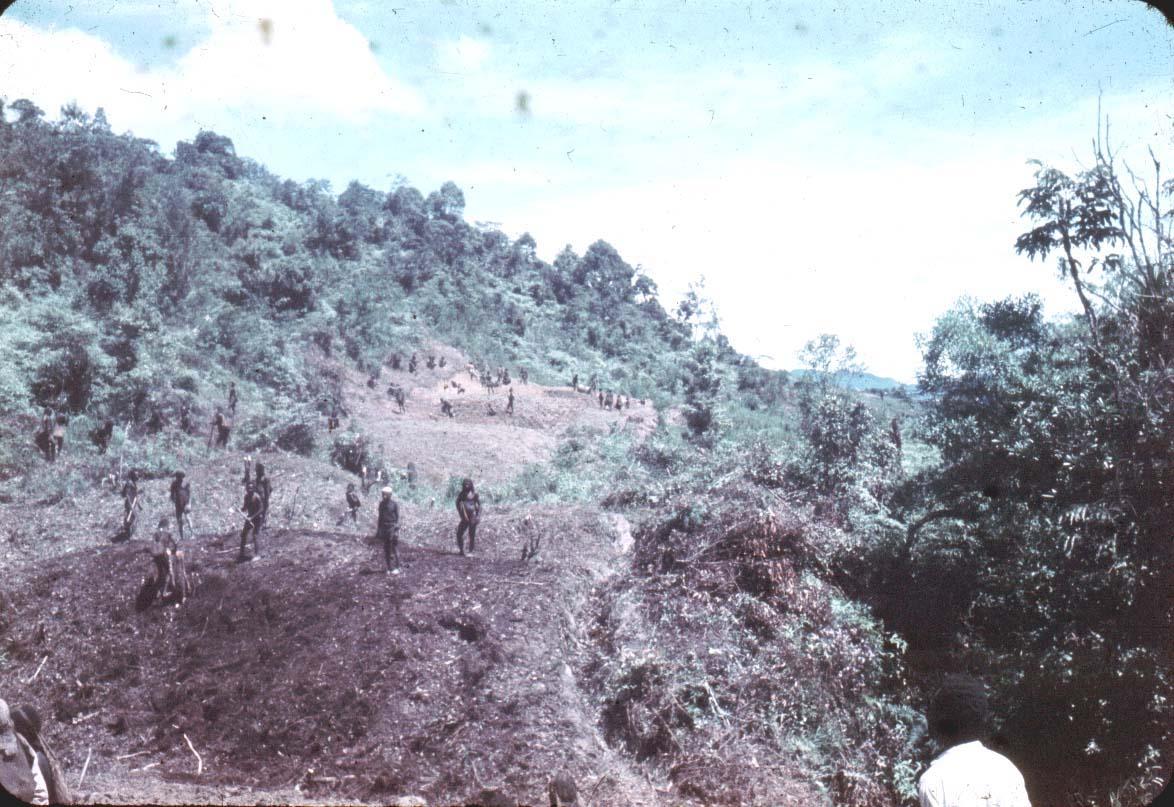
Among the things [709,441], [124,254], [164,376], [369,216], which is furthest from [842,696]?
[369,216]

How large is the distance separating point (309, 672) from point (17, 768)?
4403mm

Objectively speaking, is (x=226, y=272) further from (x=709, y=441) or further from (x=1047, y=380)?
(x=1047, y=380)

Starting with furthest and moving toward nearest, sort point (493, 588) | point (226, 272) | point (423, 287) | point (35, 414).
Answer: point (423, 287)
point (226, 272)
point (35, 414)
point (493, 588)

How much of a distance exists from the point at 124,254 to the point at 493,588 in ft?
79.4

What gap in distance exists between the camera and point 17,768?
4.29 meters

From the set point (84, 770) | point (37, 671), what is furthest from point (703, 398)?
point (84, 770)

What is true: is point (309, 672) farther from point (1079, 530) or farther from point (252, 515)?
point (1079, 530)

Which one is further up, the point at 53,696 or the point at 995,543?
the point at 995,543

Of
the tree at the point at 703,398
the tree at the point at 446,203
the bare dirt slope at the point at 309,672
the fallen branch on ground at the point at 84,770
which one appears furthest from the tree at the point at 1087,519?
the tree at the point at 446,203

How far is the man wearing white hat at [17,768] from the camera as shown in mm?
→ 4207

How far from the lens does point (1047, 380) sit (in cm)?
839

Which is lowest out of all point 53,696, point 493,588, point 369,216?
point 53,696

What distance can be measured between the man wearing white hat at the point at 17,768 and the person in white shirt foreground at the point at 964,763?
477 cm

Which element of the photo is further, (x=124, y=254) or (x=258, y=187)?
(x=258, y=187)
